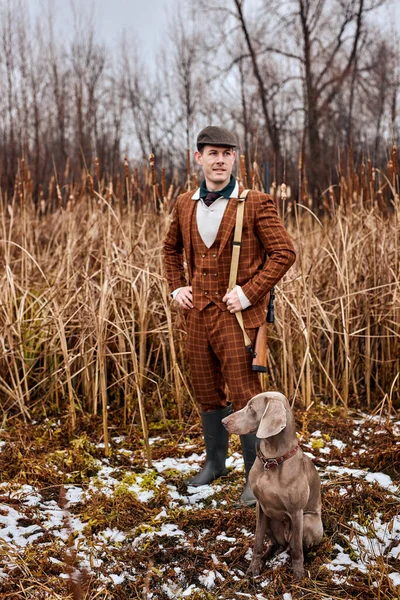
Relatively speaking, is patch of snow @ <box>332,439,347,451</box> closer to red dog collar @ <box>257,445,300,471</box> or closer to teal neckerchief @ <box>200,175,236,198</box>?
red dog collar @ <box>257,445,300,471</box>

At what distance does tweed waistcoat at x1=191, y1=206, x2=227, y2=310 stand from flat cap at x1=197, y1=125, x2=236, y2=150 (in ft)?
1.18

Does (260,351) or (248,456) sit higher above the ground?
(260,351)

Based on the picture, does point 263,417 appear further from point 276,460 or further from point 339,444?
point 339,444

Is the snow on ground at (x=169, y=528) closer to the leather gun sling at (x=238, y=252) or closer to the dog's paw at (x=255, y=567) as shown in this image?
the dog's paw at (x=255, y=567)

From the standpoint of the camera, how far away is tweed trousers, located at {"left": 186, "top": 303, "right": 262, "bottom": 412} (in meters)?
2.65

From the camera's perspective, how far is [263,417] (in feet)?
6.52

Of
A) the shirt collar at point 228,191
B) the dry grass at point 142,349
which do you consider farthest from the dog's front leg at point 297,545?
the shirt collar at point 228,191

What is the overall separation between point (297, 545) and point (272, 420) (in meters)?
0.49

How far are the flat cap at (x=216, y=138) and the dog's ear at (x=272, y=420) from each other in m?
1.24

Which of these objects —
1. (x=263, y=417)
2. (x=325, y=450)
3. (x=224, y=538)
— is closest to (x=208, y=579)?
(x=224, y=538)

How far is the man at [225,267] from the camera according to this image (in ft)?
8.50

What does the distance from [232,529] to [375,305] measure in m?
2.02

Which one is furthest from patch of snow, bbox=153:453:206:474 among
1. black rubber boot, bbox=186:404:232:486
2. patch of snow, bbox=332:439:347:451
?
patch of snow, bbox=332:439:347:451

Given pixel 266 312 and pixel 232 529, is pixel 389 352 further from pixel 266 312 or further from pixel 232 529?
pixel 232 529
